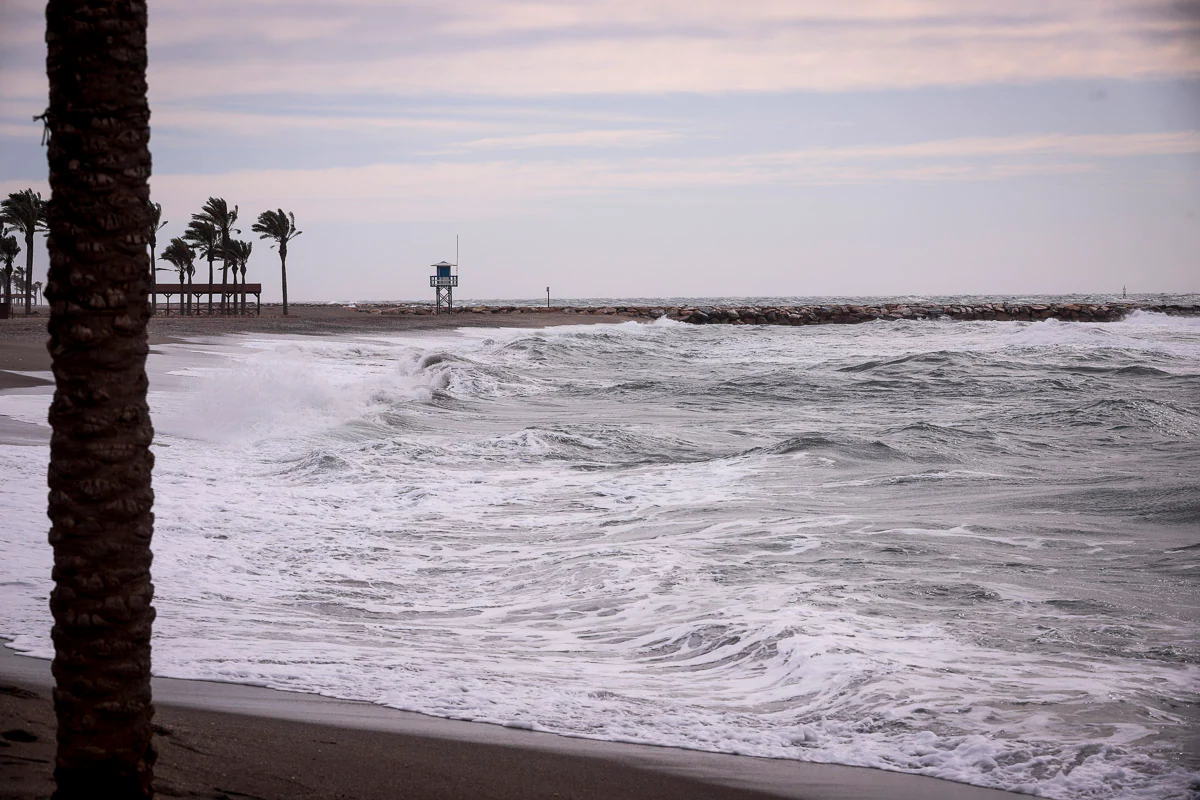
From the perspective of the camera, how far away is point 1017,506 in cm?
1173

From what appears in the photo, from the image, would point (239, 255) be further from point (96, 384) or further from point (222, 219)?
point (96, 384)

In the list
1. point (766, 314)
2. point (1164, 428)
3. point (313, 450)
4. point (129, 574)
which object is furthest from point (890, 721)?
point (766, 314)

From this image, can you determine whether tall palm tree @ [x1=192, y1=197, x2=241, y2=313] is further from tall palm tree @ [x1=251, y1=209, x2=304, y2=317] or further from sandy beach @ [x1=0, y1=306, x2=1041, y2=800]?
sandy beach @ [x1=0, y1=306, x2=1041, y2=800]

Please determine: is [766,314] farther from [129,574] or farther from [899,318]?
[129,574]

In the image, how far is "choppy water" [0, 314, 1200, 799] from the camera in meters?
5.53

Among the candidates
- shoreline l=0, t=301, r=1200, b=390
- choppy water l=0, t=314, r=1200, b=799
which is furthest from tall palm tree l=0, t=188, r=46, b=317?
choppy water l=0, t=314, r=1200, b=799

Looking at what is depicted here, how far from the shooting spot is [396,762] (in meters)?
4.57

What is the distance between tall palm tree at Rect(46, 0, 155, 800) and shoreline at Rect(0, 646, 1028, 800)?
664mm

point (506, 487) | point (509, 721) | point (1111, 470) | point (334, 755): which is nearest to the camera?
point (334, 755)

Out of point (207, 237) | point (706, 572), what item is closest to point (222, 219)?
point (207, 237)

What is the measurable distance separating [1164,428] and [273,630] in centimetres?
1719

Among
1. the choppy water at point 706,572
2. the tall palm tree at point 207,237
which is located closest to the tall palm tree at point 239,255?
the tall palm tree at point 207,237

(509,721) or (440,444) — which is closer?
(509,721)

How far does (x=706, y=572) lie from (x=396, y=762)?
14.9ft
